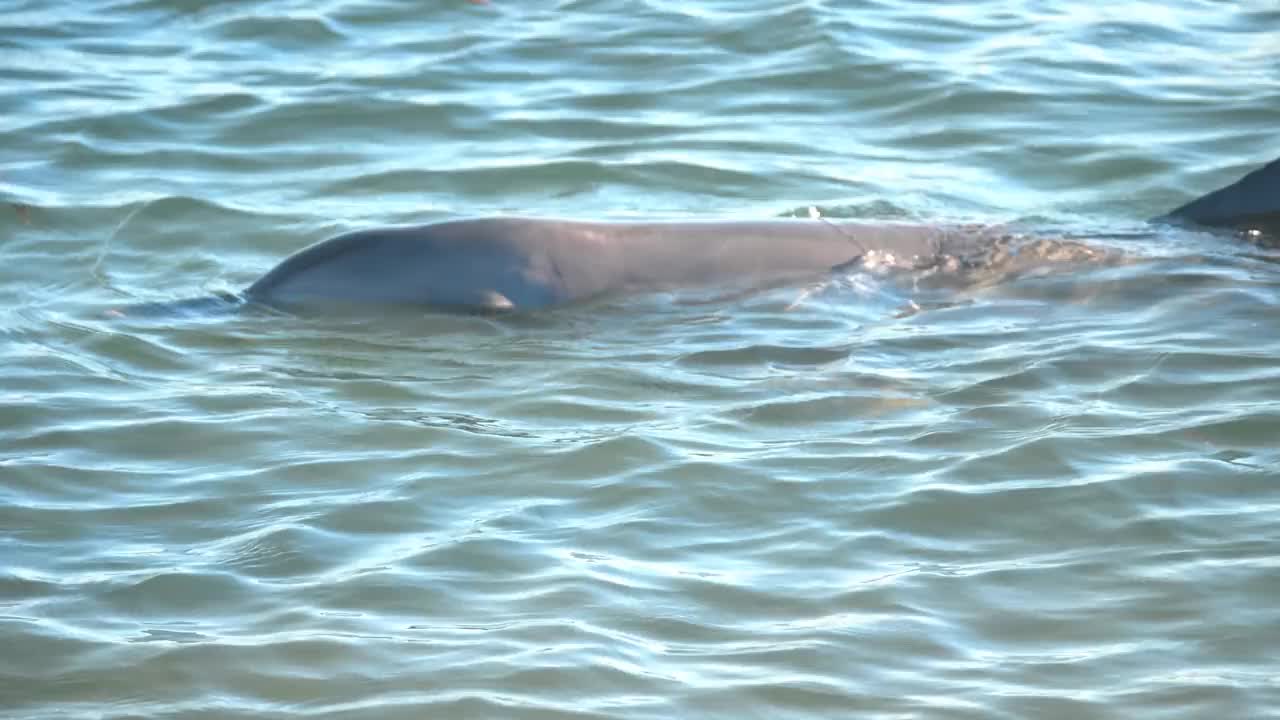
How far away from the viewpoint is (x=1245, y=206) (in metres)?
7.41

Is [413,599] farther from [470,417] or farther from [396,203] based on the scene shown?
[396,203]

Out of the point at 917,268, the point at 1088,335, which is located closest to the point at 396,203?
the point at 917,268

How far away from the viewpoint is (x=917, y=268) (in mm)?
6992

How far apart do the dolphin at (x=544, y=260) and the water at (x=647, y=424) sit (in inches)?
4.5

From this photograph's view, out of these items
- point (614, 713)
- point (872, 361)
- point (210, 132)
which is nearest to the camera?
point (614, 713)

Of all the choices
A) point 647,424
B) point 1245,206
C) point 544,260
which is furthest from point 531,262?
point 1245,206

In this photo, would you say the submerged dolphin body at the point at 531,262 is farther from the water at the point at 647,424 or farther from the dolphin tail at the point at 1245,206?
the dolphin tail at the point at 1245,206

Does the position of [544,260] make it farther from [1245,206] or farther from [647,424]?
[1245,206]

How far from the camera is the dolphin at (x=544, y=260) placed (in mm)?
6645

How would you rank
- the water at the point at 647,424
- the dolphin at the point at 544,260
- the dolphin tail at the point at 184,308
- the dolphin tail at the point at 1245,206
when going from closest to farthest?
the water at the point at 647,424
the dolphin at the point at 544,260
the dolphin tail at the point at 184,308
the dolphin tail at the point at 1245,206

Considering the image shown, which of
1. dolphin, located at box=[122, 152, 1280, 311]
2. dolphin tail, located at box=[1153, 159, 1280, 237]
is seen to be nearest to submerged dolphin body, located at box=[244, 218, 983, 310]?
dolphin, located at box=[122, 152, 1280, 311]

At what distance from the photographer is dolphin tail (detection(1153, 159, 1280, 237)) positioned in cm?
734

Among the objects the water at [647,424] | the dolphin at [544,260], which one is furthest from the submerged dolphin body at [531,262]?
the water at [647,424]

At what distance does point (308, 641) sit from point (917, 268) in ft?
10.8
